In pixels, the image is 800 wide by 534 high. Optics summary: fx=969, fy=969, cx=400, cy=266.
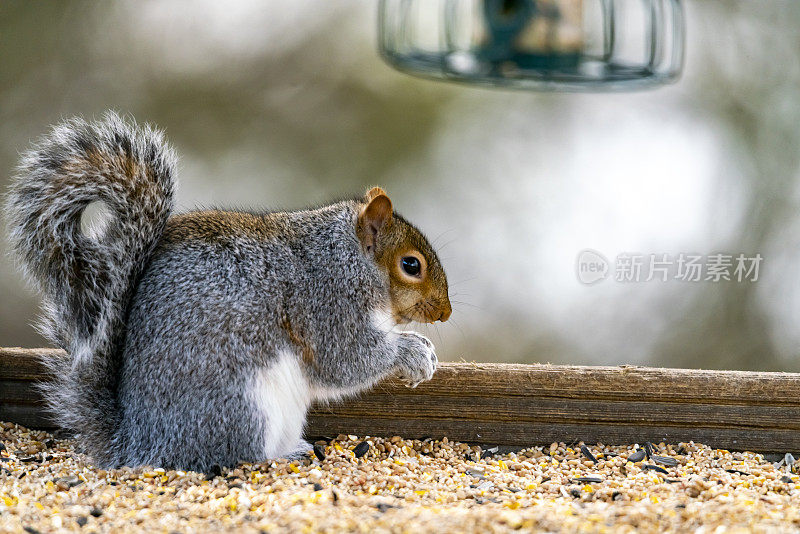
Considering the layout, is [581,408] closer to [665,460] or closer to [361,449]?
[665,460]

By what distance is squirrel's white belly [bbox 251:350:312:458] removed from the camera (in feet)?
6.88

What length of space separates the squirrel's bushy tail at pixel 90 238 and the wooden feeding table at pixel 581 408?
528 millimetres

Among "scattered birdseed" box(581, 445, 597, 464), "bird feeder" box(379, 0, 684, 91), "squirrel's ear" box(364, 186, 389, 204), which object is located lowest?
"scattered birdseed" box(581, 445, 597, 464)

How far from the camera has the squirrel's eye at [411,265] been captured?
2.42m

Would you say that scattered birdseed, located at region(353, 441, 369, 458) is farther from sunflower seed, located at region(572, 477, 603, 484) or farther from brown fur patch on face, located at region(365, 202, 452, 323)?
sunflower seed, located at region(572, 477, 603, 484)

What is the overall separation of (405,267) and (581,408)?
21.7 inches

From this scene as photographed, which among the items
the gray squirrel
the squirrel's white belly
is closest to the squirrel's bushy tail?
the gray squirrel

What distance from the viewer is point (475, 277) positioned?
4031 millimetres

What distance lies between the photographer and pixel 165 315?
209 cm

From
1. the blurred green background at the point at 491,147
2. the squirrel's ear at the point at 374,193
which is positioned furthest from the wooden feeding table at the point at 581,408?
the blurred green background at the point at 491,147

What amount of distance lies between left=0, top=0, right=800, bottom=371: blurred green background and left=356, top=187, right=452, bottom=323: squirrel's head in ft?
4.81

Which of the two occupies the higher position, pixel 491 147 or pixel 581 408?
pixel 491 147

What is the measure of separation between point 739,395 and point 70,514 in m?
1.53

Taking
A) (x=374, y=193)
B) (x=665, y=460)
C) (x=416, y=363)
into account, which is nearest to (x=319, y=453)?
(x=416, y=363)
